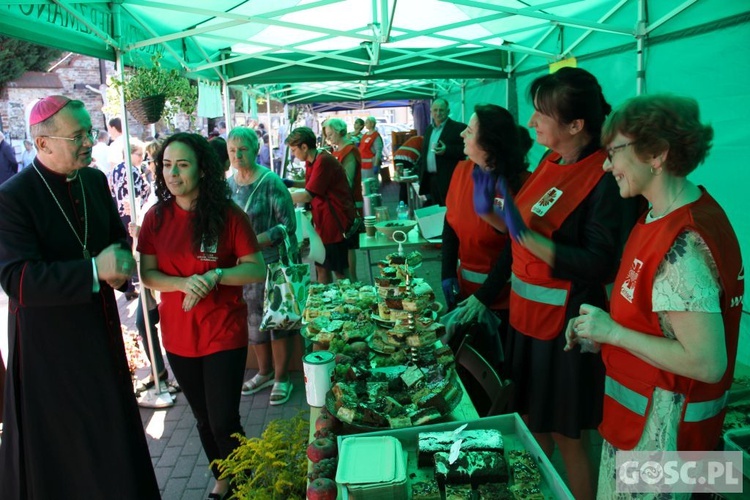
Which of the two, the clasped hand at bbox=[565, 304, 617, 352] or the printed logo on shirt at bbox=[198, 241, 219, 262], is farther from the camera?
the printed logo on shirt at bbox=[198, 241, 219, 262]

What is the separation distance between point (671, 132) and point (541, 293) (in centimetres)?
80

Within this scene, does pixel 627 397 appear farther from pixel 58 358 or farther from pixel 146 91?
pixel 146 91

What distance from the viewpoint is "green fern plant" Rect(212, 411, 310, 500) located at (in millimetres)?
1882

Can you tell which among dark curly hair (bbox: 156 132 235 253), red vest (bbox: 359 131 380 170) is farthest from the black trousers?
red vest (bbox: 359 131 380 170)

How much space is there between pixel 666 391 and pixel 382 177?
51.8 feet

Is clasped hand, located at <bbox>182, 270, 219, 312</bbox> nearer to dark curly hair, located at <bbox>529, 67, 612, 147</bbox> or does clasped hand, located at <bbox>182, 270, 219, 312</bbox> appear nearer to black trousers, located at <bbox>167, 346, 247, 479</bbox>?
black trousers, located at <bbox>167, 346, 247, 479</bbox>

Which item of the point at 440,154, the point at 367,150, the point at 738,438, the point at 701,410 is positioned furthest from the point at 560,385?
the point at 367,150

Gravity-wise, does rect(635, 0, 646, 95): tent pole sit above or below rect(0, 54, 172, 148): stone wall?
below

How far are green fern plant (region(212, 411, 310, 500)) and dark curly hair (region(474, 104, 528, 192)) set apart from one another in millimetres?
1394

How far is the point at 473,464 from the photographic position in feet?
4.50

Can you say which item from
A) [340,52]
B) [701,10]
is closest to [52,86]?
[340,52]

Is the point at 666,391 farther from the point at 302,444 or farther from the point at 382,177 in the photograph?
the point at 382,177

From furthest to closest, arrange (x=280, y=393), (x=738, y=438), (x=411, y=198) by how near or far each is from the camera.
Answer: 1. (x=411, y=198)
2. (x=280, y=393)
3. (x=738, y=438)

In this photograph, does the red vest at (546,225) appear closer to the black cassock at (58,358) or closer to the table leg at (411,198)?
the black cassock at (58,358)
